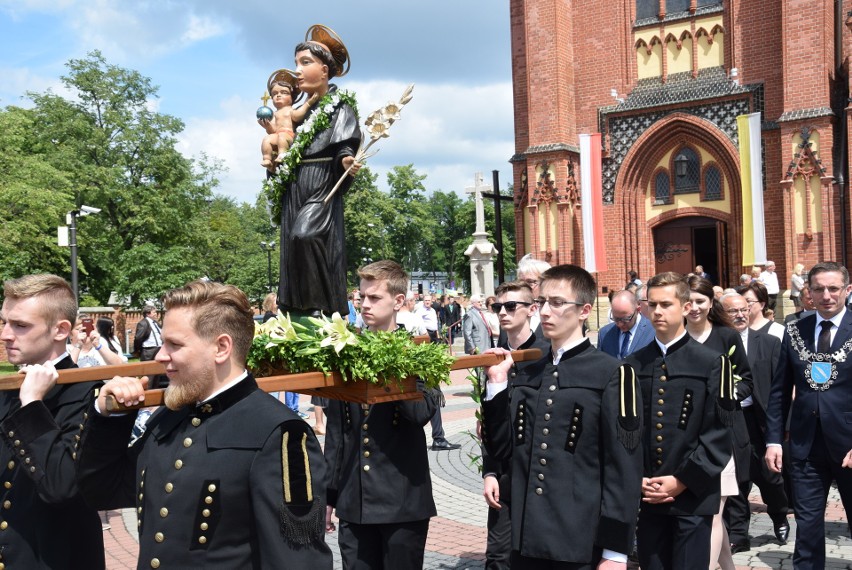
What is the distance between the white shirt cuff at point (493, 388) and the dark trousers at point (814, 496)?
267 centimetres

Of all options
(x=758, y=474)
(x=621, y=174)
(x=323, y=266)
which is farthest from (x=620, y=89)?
(x=323, y=266)

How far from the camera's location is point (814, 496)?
561 cm

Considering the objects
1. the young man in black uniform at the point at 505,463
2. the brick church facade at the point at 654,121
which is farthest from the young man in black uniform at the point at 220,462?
the brick church facade at the point at 654,121

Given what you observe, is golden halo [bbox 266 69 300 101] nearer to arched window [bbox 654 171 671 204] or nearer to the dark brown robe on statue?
the dark brown robe on statue

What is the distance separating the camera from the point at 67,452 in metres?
3.00

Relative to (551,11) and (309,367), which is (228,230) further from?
(309,367)

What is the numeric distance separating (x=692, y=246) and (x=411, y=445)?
22270mm

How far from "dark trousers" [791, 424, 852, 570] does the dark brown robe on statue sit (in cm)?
331

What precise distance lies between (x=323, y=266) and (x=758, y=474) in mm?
4168

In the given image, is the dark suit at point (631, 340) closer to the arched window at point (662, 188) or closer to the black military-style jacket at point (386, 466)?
the black military-style jacket at point (386, 466)

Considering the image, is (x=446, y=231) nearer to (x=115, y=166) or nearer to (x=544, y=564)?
(x=115, y=166)

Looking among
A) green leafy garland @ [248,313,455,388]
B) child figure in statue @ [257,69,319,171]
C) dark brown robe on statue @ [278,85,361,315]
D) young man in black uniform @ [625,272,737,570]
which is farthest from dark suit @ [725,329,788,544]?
child figure in statue @ [257,69,319,171]

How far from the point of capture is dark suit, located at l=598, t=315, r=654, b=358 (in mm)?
6941

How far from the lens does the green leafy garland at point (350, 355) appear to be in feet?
11.6
